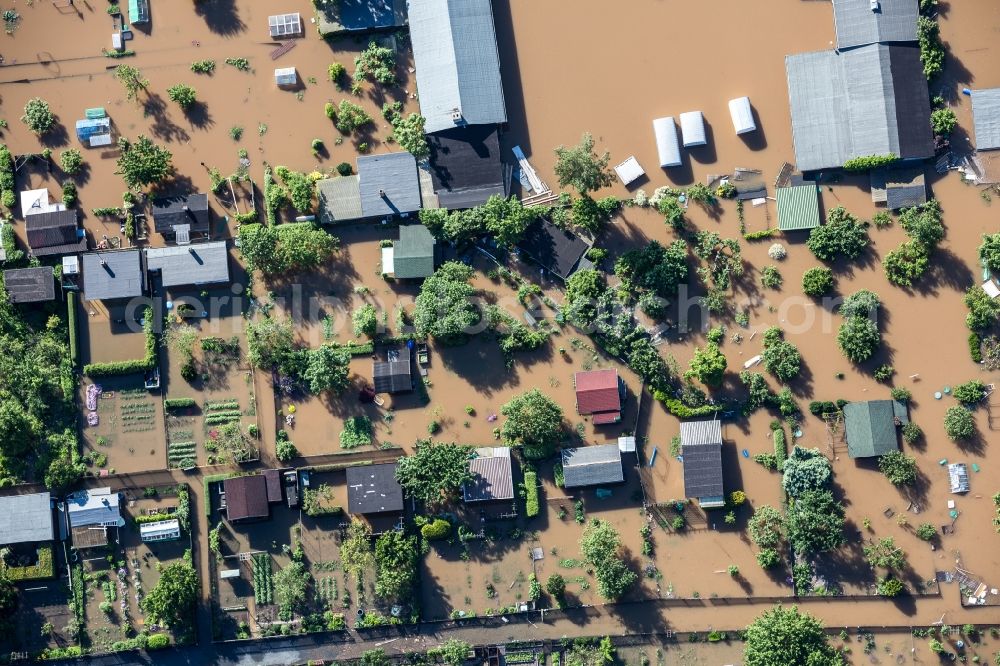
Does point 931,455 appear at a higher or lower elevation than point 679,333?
lower

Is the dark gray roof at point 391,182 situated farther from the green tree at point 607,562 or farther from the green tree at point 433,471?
the green tree at point 607,562

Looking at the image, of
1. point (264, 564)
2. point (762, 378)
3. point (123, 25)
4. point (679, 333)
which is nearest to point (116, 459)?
point (264, 564)

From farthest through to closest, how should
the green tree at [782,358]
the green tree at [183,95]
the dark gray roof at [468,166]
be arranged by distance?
the green tree at [183,95] < the dark gray roof at [468,166] < the green tree at [782,358]

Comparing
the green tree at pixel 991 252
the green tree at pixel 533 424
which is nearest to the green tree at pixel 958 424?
the green tree at pixel 991 252

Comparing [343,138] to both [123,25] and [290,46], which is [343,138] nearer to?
[290,46]

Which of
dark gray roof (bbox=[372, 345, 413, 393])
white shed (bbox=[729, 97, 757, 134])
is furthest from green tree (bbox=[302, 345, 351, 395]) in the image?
white shed (bbox=[729, 97, 757, 134])

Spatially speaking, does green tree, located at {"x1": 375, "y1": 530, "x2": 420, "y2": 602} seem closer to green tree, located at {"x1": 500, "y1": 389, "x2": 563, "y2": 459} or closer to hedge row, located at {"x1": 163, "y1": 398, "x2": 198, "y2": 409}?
green tree, located at {"x1": 500, "y1": 389, "x2": 563, "y2": 459}
